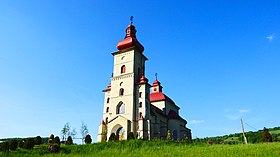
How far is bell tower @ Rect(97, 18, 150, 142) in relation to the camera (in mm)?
30688

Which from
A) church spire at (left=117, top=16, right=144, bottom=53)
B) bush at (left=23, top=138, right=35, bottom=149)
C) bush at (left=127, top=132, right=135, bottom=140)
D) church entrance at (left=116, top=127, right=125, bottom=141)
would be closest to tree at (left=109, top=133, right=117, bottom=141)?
church entrance at (left=116, top=127, right=125, bottom=141)

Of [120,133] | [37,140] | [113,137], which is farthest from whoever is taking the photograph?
[120,133]

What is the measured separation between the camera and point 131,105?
103 ft

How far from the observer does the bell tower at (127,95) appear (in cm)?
3069

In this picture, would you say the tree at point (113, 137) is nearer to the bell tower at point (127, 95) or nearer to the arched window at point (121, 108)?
the bell tower at point (127, 95)

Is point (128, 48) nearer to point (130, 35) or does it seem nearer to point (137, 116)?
point (130, 35)

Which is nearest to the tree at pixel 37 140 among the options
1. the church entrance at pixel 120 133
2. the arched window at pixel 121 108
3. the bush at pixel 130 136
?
the church entrance at pixel 120 133

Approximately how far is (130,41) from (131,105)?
1005 centimetres

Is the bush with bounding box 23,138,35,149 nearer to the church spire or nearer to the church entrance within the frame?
the church entrance

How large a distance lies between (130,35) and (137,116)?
44.3 feet

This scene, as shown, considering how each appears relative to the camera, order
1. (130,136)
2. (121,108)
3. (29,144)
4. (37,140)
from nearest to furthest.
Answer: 1. (29,144)
2. (37,140)
3. (130,136)
4. (121,108)

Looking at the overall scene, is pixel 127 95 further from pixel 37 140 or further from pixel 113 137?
pixel 37 140

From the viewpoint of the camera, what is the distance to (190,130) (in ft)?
135

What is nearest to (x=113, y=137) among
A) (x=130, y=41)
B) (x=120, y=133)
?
(x=120, y=133)
